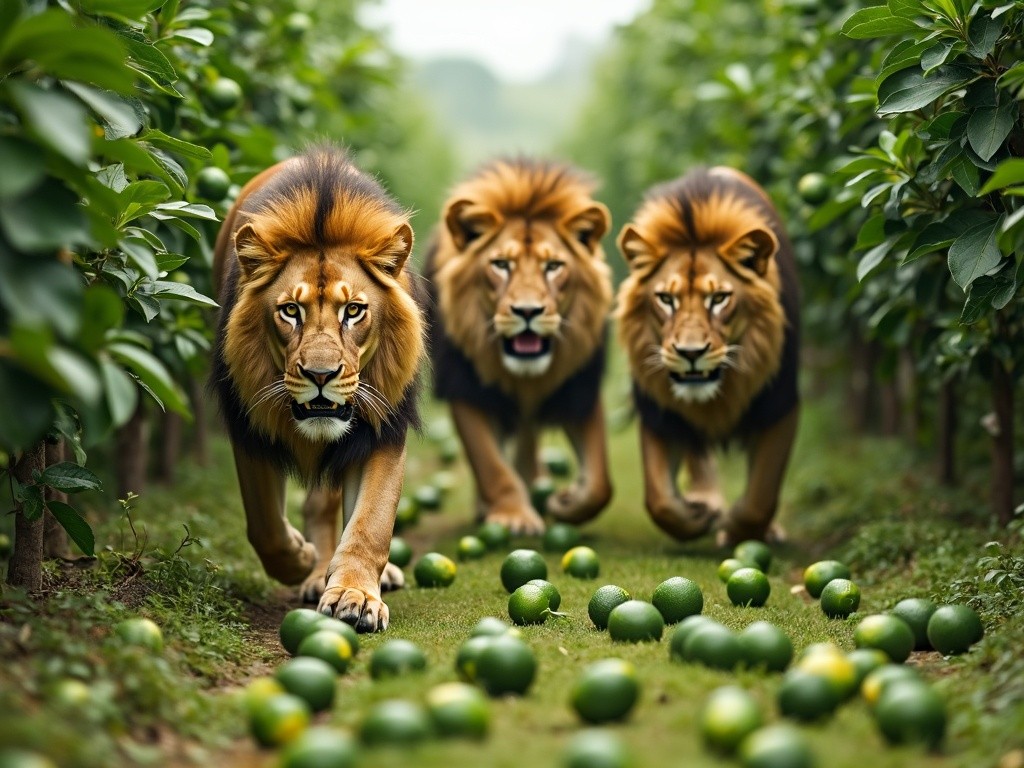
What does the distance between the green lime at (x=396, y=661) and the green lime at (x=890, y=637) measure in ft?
5.28

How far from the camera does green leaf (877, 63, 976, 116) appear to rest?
4844 mm

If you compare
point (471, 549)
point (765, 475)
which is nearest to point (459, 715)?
point (471, 549)

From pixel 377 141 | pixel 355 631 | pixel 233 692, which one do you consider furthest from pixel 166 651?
pixel 377 141

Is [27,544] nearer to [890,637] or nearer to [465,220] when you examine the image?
[890,637]

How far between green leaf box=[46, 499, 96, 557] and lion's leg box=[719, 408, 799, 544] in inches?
149

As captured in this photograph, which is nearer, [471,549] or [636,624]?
[636,624]

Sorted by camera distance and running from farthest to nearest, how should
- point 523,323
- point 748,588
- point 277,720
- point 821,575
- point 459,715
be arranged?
point 523,323, point 821,575, point 748,588, point 277,720, point 459,715

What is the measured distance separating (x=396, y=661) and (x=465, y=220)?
4.08 metres

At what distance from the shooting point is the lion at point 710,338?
21.7ft

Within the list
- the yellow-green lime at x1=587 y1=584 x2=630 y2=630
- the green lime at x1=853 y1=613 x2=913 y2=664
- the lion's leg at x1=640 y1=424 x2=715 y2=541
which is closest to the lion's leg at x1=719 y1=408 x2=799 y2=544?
the lion's leg at x1=640 y1=424 x2=715 y2=541

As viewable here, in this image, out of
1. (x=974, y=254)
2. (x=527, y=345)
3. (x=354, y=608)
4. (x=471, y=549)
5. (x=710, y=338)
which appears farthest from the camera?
(x=527, y=345)

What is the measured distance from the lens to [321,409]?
4.97 meters

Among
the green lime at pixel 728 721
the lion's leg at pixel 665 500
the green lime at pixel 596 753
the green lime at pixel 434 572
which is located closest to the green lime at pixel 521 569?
the green lime at pixel 434 572

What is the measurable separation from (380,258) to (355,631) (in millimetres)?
1597
